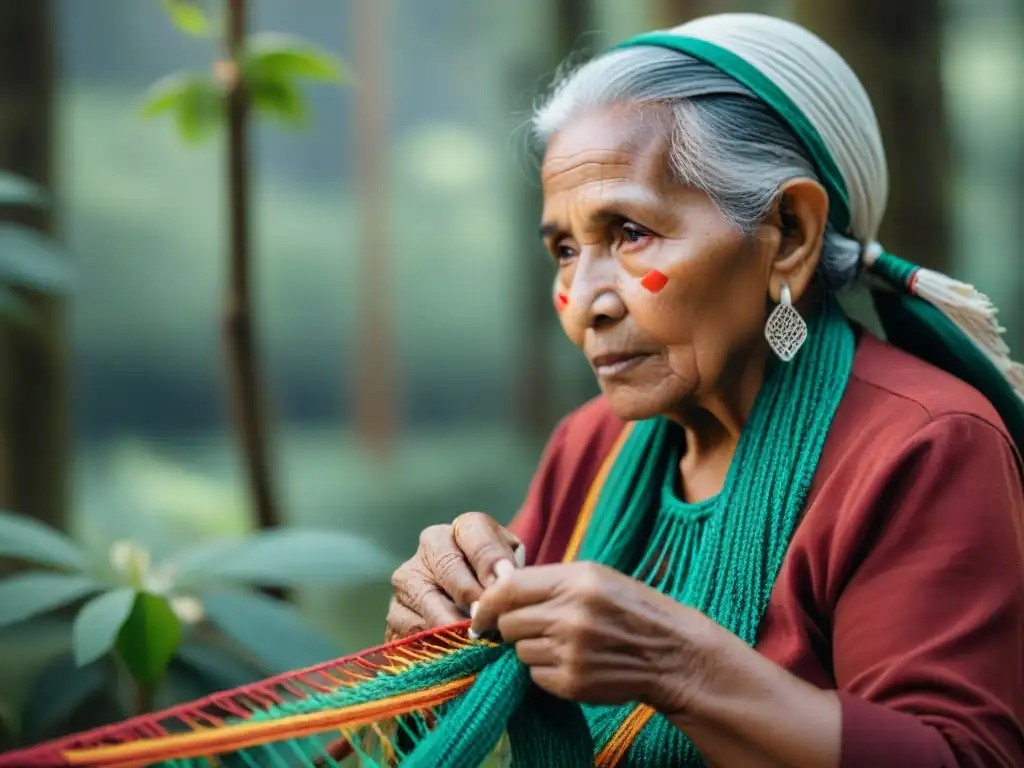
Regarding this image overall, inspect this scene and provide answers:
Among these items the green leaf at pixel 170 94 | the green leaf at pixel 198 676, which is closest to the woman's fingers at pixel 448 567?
the green leaf at pixel 198 676

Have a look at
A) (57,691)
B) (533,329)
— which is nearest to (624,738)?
(57,691)

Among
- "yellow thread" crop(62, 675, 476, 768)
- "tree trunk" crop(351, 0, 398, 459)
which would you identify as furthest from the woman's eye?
"tree trunk" crop(351, 0, 398, 459)

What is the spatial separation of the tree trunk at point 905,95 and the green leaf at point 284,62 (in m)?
1.13

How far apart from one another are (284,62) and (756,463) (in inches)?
49.3

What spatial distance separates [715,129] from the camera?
1396mm

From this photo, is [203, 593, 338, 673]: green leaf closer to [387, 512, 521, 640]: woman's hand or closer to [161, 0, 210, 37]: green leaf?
[387, 512, 521, 640]: woman's hand

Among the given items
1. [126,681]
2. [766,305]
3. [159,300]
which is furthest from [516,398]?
[766,305]

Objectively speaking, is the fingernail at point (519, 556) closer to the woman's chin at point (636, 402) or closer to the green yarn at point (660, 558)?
the green yarn at point (660, 558)

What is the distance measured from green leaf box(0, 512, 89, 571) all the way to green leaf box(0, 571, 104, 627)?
3 centimetres

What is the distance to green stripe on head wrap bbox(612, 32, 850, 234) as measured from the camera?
55.6 inches

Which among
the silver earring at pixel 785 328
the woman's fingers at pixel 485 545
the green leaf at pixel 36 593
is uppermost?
the silver earring at pixel 785 328

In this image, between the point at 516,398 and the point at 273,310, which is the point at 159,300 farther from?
the point at 516,398

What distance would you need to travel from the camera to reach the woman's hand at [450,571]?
126 centimetres

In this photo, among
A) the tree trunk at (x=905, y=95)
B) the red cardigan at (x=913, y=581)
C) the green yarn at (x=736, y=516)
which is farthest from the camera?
the tree trunk at (x=905, y=95)
